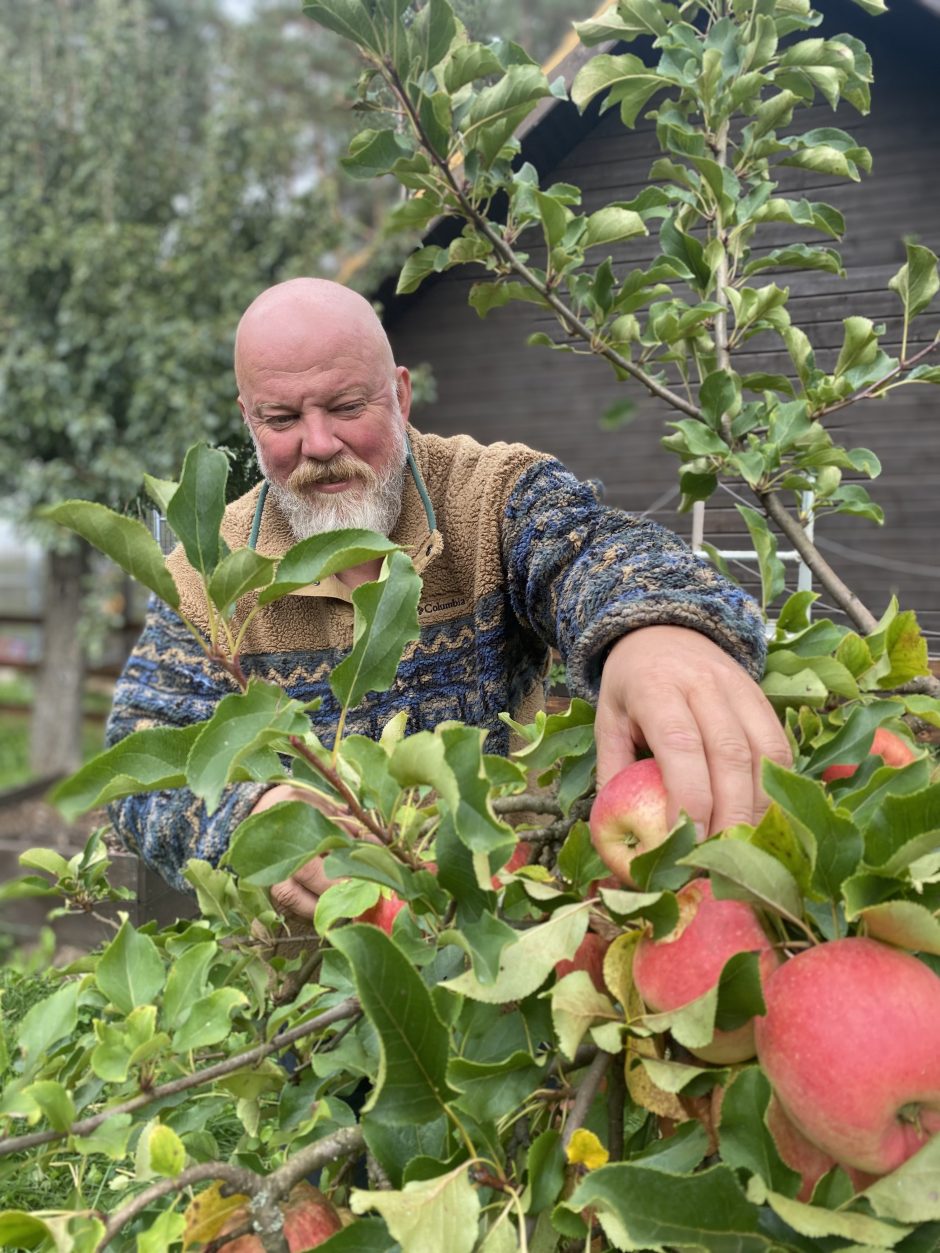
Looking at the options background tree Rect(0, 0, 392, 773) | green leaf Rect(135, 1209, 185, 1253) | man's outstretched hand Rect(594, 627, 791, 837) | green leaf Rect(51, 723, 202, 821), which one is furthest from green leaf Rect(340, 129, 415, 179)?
background tree Rect(0, 0, 392, 773)

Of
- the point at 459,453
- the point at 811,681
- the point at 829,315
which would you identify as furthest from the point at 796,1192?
the point at 829,315

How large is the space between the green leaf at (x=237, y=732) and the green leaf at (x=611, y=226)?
834 mm

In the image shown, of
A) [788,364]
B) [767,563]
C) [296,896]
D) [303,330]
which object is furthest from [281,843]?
[788,364]

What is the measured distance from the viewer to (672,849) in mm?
502

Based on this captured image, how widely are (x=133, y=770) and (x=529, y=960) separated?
23 centimetres

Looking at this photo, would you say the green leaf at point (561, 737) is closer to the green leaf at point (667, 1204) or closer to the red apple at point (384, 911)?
the red apple at point (384, 911)

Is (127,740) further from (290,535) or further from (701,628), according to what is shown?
(290,535)

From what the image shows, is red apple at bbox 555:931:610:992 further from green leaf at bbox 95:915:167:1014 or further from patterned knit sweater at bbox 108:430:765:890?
patterned knit sweater at bbox 108:430:765:890

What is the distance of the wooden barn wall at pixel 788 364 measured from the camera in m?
1.79

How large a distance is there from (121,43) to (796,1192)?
7.87 m

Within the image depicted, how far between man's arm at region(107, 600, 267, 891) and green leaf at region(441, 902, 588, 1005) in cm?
75

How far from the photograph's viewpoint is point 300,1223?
1.75ft

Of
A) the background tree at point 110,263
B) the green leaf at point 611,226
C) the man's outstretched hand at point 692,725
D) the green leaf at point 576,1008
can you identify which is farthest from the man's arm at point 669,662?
the background tree at point 110,263

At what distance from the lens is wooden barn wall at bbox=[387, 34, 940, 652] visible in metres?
1.79
